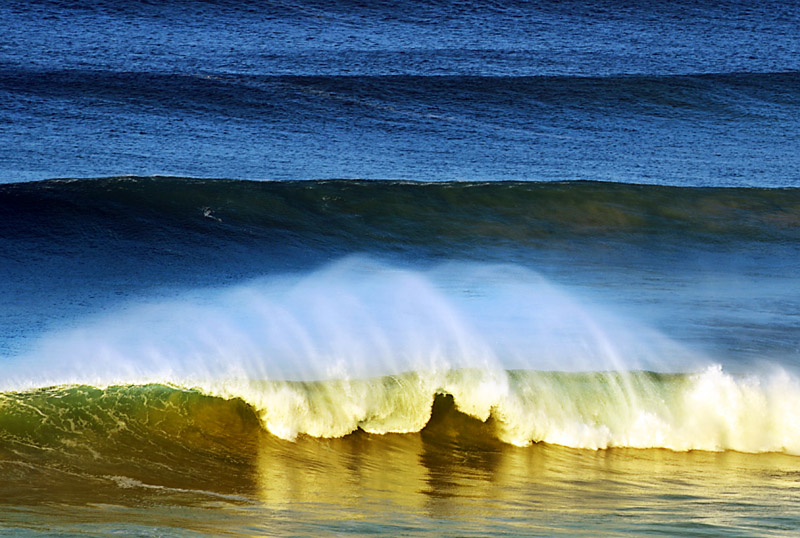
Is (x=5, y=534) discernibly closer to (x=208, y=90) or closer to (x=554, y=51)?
(x=208, y=90)

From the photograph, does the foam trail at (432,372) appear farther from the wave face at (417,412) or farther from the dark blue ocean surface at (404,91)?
the dark blue ocean surface at (404,91)

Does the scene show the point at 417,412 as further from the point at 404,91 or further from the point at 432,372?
the point at 404,91

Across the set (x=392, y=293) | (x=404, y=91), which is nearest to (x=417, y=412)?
(x=392, y=293)

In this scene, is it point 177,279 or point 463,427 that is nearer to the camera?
point 463,427

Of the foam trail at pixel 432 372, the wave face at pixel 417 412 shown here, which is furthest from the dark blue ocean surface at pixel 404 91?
the wave face at pixel 417 412

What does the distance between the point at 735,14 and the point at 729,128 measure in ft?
29.9

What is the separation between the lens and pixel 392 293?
9234mm

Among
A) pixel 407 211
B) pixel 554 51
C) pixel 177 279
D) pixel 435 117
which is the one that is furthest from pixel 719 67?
pixel 177 279

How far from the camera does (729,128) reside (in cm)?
1828

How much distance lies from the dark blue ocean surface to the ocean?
110 mm

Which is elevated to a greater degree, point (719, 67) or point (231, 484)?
point (719, 67)

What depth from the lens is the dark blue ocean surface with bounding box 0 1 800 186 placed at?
1464 centimetres

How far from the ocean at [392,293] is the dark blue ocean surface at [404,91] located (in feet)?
0.36

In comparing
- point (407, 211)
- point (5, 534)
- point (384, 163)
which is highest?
point (384, 163)
